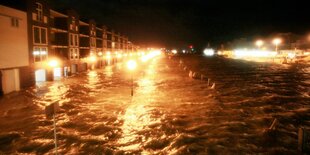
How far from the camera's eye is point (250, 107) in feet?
69.5

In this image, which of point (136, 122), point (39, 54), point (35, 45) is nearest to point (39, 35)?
point (35, 45)

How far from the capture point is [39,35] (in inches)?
1501

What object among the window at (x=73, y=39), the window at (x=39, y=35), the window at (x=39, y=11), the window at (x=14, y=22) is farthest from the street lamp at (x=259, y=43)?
the window at (x=14, y=22)

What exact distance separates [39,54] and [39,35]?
2.82 metres

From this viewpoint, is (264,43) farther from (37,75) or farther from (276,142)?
(276,142)

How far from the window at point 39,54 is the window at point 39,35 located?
1048mm

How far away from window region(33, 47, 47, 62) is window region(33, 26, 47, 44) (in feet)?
3.44

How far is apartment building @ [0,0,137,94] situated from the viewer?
1189 inches

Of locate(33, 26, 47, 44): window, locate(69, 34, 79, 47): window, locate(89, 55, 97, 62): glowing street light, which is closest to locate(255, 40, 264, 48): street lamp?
locate(89, 55, 97, 62): glowing street light

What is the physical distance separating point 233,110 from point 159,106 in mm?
6212

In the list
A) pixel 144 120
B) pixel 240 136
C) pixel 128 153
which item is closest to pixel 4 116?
pixel 144 120

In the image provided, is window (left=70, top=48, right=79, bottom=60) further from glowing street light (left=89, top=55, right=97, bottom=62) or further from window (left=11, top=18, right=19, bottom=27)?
window (left=11, top=18, right=19, bottom=27)

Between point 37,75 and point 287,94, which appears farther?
point 37,75

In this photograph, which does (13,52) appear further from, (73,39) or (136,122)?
(73,39)
